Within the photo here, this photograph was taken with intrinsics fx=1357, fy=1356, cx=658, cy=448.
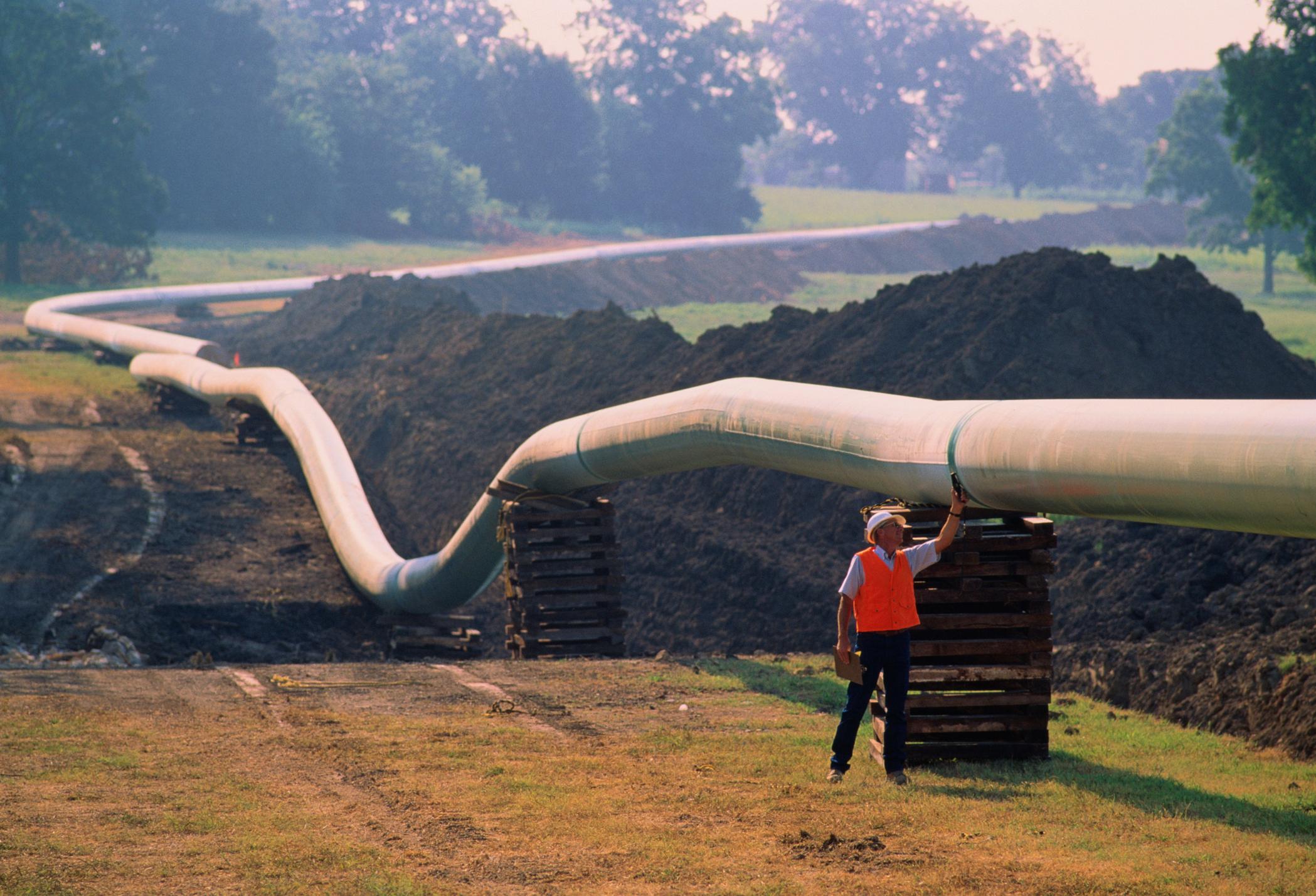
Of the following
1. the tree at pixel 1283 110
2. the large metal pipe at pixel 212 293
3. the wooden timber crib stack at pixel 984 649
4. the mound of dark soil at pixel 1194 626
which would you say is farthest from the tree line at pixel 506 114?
the wooden timber crib stack at pixel 984 649

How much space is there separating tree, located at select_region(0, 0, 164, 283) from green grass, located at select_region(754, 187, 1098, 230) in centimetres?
5014

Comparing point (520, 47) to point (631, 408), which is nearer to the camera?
point (631, 408)

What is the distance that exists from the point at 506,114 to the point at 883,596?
93.0 metres

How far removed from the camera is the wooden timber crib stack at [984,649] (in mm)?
10273

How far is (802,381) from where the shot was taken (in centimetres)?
2584

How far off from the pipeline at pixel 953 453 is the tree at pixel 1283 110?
22831 millimetres

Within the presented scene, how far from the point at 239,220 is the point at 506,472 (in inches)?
2703

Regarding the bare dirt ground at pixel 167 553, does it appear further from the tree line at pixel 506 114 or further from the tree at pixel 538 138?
the tree at pixel 538 138

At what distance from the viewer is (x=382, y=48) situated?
451 ft

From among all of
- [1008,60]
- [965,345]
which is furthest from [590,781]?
[1008,60]

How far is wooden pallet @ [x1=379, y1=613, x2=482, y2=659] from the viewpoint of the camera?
19.4 metres

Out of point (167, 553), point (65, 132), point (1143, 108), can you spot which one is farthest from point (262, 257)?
point (1143, 108)

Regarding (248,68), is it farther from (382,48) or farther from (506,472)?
(506,472)

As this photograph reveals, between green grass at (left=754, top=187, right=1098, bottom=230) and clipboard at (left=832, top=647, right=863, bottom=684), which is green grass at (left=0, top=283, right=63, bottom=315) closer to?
clipboard at (left=832, top=647, right=863, bottom=684)
